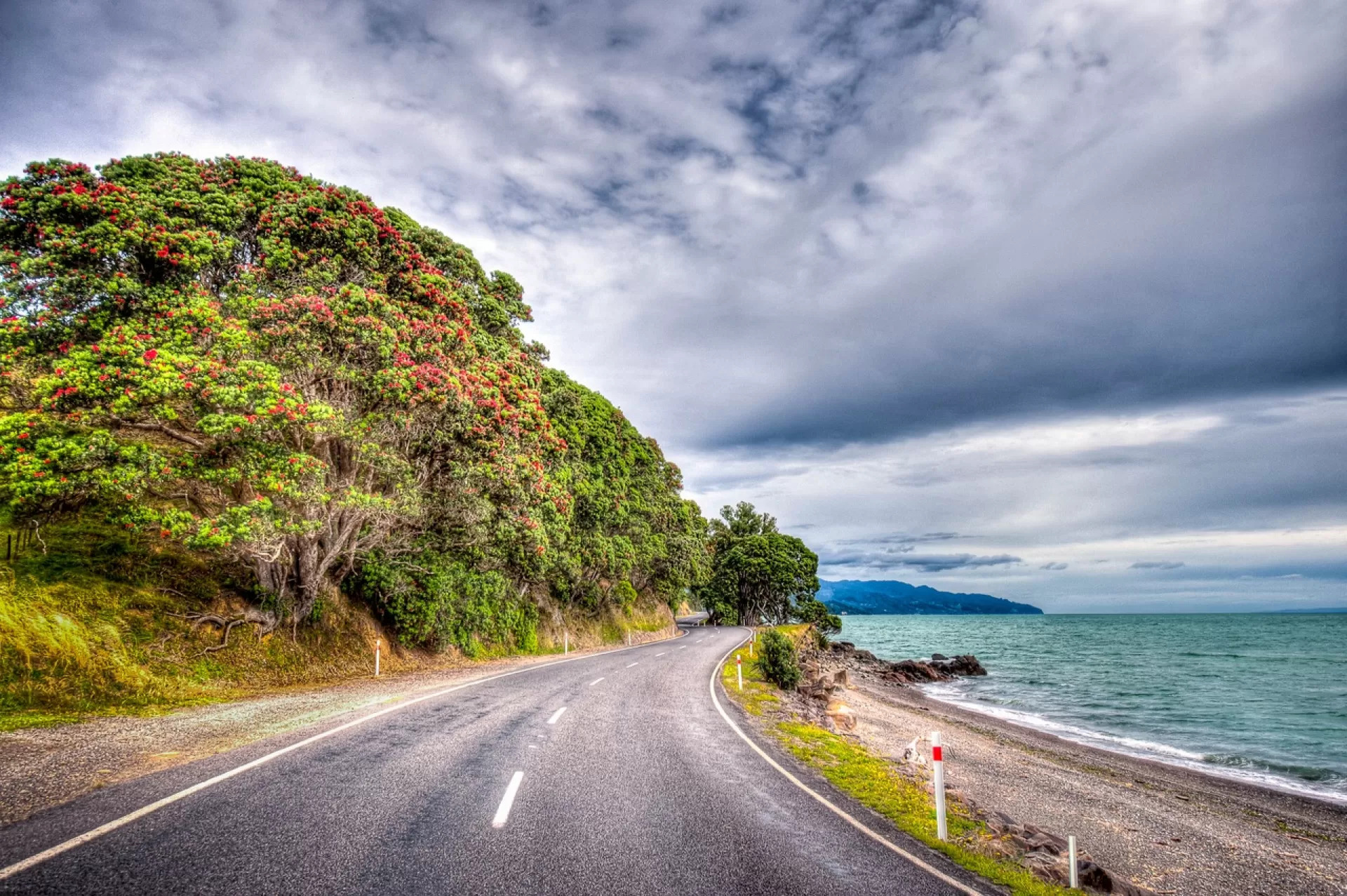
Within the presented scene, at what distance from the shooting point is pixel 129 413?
11711mm

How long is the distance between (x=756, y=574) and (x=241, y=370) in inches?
2439

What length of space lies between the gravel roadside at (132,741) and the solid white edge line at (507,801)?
4.08 metres

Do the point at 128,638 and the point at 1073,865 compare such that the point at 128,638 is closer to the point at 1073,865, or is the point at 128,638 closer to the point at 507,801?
the point at 507,801

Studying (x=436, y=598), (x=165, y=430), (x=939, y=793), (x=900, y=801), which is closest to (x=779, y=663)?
(x=436, y=598)

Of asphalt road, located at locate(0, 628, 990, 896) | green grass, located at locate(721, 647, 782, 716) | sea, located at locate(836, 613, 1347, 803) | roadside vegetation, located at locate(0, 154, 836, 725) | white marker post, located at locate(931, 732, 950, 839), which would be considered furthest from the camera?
sea, located at locate(836, 613, 1347, 803)

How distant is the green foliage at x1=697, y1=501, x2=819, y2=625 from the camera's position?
6800 cm

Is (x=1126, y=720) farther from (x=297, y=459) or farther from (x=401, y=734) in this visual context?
(x=297, y=459)

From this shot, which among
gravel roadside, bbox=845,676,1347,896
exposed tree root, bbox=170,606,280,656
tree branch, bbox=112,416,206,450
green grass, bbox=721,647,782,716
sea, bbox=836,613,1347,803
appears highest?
tree branch, bbox=112,416,206,450

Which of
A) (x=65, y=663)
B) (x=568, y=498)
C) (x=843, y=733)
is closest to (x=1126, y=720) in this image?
(x=843, y=733)

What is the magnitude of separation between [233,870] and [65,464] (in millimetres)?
10104

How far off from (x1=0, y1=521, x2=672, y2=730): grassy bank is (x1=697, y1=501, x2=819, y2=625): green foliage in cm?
4937

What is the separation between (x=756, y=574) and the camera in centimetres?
6944

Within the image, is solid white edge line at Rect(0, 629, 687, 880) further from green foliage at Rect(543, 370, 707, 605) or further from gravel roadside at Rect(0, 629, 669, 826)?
green foliage at Rect(543, 370, 707, 605)

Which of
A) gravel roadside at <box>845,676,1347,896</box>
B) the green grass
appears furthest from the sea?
the green grass
